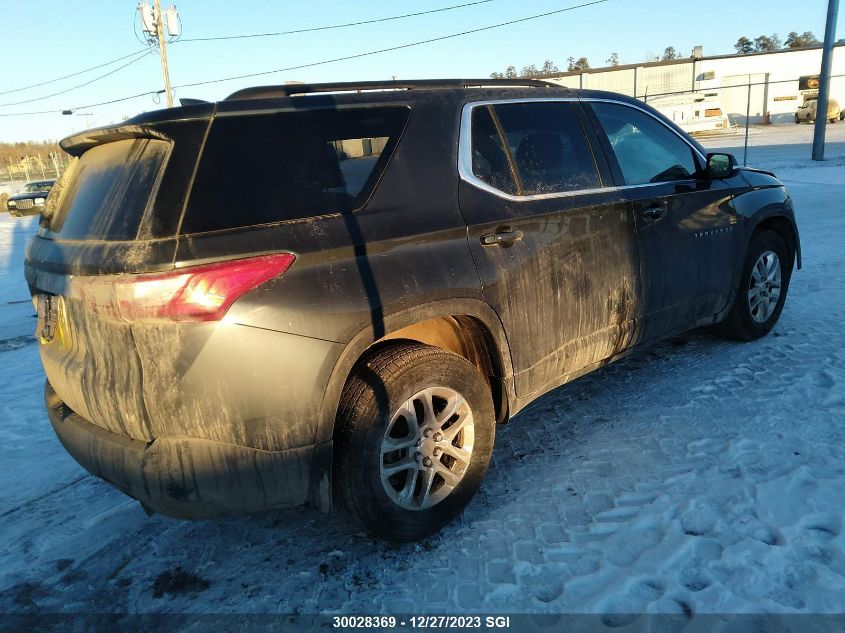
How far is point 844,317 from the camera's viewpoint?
5020mm

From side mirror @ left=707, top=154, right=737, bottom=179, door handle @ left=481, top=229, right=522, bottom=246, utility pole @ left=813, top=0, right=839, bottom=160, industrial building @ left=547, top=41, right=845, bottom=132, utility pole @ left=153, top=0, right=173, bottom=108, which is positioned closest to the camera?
door handle @ left=481, top=229, right=522, bottom=246

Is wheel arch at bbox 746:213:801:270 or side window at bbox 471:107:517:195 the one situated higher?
side window at bbox 471:107:517:195

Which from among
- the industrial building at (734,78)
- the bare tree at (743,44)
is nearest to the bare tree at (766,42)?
the bare tree at (743,44)

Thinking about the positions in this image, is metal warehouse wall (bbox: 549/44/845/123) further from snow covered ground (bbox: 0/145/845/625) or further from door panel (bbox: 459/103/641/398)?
snow covered ground (bbox: 0/145/845/625)

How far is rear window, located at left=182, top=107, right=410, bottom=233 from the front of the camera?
215 cm

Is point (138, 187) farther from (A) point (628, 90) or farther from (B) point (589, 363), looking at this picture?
(A) point (628, 90)

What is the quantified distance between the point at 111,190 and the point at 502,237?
5.49 feet

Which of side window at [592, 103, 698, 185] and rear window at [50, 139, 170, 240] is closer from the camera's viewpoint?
rear window at [50, 139, 170, 240]

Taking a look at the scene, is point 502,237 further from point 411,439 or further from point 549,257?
point 411,439

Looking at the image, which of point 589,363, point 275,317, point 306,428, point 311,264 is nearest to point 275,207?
point 311,264

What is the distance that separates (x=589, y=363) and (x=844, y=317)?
3039 millimetres

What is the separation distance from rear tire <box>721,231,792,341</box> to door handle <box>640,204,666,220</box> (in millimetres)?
1174

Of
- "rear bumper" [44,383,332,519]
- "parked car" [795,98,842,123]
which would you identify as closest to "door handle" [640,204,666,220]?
"rear bumper" [44,383,332,519]

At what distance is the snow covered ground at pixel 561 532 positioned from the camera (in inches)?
91.7
